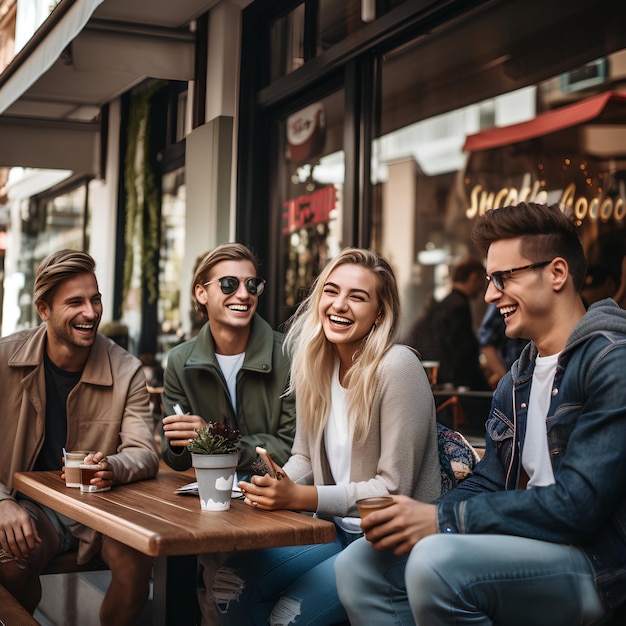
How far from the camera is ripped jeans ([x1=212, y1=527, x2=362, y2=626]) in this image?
2.62 metres

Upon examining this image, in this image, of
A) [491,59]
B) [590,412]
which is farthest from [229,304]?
[491,59]

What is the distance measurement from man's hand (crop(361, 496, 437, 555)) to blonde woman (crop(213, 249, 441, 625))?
13.6 inches

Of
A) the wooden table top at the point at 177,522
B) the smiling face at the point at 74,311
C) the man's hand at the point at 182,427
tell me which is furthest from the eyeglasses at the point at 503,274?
the smiling face at the point at 74,311

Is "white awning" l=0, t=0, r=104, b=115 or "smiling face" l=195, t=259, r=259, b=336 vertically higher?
"white awning" l=0, t=0, r=104, b=115

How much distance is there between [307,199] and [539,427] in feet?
13.3

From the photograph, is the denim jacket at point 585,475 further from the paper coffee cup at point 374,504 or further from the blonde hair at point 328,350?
the blonde hair at point 328,350

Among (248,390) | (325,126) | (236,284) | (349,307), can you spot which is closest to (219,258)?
(236,284)

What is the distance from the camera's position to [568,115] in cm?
786

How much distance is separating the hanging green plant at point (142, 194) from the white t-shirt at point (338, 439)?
5.34 meters

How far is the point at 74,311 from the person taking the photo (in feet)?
11.4

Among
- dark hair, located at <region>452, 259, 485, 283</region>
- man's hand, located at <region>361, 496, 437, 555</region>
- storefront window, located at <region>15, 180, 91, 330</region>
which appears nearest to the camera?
man's hand, located at <region>361, 496, 437, 555</region>

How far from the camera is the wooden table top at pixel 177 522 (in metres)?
2.16

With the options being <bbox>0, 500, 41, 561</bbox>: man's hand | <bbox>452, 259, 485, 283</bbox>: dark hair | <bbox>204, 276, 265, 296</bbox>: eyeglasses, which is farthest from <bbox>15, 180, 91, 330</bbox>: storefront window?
<bbox>0, 500, 41, 561</bbox>: man's hand

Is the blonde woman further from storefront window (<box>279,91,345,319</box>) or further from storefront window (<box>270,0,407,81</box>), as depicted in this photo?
storefront window (<box>279,91,345,319</box>)
